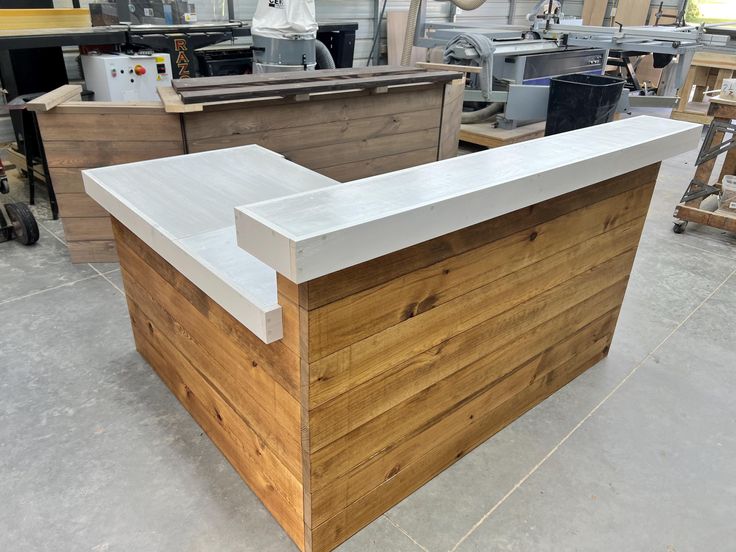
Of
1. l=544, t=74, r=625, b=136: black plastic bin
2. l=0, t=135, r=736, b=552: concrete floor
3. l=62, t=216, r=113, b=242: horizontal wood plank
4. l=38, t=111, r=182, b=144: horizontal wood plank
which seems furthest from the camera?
l=544, t=74, r=625, b=136: black plastic bin

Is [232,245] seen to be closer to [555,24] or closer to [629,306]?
[629,306]

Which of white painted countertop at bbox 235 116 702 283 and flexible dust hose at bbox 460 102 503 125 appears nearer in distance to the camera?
white painted countertop at bbox 235 116 702 283

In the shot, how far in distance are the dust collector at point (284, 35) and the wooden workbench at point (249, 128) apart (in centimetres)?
72

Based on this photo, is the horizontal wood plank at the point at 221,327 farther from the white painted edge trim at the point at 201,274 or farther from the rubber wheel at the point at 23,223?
the rubber wheel at the point at 23,223

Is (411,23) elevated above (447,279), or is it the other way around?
(411,23)

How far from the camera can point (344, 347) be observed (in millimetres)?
1093

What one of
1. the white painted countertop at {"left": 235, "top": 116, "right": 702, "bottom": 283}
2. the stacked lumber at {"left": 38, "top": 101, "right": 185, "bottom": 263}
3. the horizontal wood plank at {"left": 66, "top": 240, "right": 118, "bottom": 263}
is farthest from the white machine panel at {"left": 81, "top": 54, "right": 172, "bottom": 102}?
the white painted countertop at {"left": 235, "top": 116, "right": 702, "bottom": 283}

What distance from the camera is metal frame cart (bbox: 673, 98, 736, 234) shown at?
10.3ft

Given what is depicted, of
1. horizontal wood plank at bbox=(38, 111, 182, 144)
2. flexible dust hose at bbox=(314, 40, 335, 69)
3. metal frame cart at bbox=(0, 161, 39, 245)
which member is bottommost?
metal frame cart at bbox=(0, 161, 39, 245)

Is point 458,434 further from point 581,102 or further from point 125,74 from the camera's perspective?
point 125,74

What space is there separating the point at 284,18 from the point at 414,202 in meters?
3.32

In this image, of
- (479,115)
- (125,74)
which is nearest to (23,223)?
(125,74)

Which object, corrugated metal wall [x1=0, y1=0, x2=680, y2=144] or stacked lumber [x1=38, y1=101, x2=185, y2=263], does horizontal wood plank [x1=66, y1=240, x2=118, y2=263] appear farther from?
corrugated metal wall [x1=0, y1=0, x2=680, y2=144]

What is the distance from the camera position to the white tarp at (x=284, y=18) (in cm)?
383
